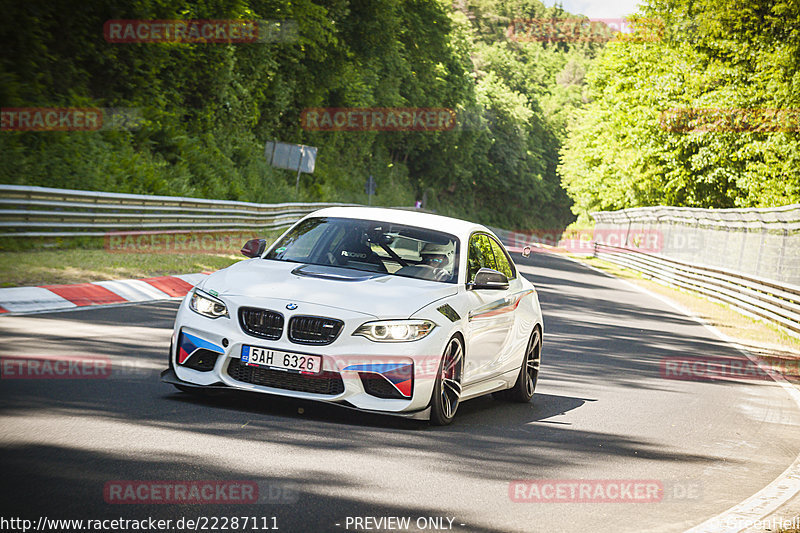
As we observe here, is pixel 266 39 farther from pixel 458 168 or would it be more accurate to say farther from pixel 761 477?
pixel 458 168

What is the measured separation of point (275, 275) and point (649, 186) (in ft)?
157

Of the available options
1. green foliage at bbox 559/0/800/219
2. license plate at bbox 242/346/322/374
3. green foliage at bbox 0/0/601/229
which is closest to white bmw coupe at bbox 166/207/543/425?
license plate at bbox 242/346/322/374

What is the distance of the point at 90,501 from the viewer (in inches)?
189

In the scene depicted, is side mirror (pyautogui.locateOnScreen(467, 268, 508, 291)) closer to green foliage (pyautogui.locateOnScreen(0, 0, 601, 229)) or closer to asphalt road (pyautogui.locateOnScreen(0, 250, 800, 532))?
asphalt road (pyautogui.locateOnScreen(0, 250, 800, 532))

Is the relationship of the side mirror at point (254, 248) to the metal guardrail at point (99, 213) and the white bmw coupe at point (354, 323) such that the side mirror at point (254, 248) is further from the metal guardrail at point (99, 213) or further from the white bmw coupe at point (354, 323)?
the metal guardrail at point (99, 213)

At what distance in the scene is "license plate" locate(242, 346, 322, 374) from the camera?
6926 millimetres

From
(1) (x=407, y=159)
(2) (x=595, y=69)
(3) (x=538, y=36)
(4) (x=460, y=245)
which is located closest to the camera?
(4) (x=460, y=245)

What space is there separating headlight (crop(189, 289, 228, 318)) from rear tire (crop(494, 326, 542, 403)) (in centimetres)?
319

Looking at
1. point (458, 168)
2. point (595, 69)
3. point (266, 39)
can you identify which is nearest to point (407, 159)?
point (458, 168)

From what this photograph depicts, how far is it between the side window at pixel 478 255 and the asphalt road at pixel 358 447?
1222 mm

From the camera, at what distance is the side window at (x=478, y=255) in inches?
336

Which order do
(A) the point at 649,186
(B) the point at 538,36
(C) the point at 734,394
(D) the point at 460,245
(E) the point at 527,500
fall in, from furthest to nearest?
(B) the point at 538,36
(A) the point at 649,186
(C) the point at 734,394
(D) the point at 460,245
(E) the point at 527,500

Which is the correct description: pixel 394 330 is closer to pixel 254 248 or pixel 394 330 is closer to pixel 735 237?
pixel 254 248

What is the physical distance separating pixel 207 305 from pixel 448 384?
6.07 ft
